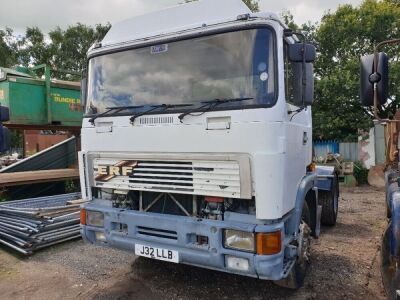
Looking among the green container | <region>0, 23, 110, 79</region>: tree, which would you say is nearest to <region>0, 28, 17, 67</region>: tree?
<region>0, 23, 110, 79</region>: tree

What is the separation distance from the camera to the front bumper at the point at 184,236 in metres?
2.96

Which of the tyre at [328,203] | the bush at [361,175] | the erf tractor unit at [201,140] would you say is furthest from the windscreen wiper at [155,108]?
the bush at [361,175]

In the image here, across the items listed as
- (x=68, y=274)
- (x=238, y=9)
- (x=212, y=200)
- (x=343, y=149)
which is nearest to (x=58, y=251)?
(x=68, y=274)

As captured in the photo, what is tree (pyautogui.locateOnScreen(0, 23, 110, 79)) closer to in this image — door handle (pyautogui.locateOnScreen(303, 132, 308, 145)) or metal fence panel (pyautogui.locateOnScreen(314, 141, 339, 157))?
metal fence panel (pyautogui.locateOnScreen(314, 141, 339, 157))

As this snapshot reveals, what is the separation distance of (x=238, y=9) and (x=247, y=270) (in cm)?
221

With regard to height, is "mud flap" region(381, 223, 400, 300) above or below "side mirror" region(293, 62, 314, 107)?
below

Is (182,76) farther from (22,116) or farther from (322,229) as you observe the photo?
(22,116)

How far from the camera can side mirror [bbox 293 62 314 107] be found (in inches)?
130

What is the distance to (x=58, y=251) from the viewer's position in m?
5.30

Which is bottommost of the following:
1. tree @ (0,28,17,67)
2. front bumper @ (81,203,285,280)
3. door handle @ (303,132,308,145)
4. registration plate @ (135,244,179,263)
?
registration plate @ (135,244,179,263)

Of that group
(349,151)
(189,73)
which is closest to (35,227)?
(189,73)

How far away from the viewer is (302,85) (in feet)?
10.9

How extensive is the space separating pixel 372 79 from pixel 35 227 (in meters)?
4.74

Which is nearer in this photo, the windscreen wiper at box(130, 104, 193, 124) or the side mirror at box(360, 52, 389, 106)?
the side mirror at box(360, 52, 389, 106)
